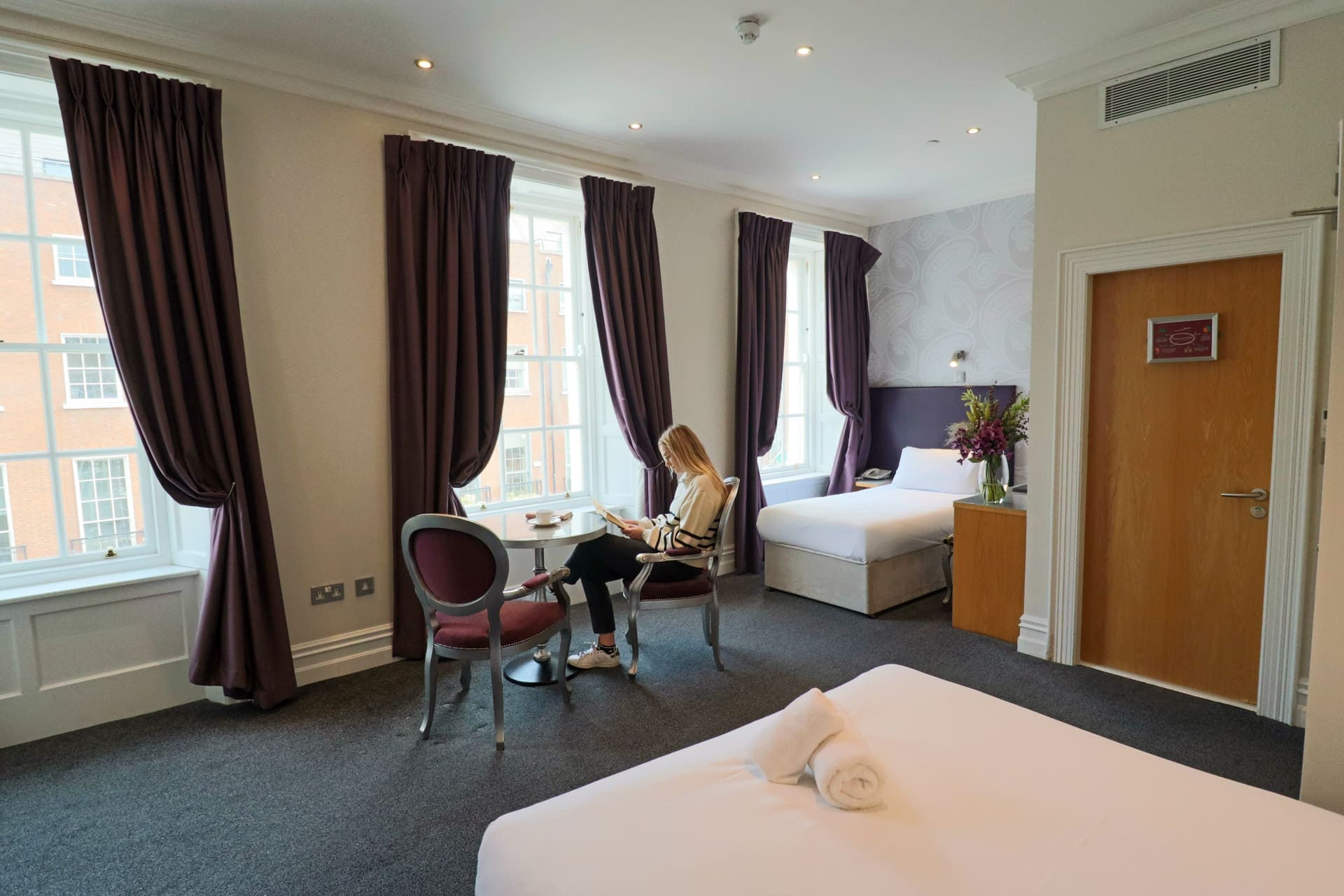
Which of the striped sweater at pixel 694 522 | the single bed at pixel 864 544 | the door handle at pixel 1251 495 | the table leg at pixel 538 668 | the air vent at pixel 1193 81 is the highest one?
the air vent at pixel 1193 81

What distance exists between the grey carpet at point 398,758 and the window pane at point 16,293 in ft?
5.34

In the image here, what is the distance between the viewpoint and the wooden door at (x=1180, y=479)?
9.77 feet

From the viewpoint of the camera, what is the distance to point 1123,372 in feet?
10.9

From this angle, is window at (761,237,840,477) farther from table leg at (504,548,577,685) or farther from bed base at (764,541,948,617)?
table leg at (504,548,577,685)

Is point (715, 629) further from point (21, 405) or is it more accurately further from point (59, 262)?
point (59, 262)

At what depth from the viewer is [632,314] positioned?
4.51 m

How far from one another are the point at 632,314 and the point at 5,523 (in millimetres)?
3157

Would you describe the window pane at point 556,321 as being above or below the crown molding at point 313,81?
below

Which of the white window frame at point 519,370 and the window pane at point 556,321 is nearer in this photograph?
the white window frame at point 519,370

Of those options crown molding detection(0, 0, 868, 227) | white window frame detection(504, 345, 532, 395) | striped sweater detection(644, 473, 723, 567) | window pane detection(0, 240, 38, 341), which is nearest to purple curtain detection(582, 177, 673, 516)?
crown molding detection(0, 0, 868, 227)

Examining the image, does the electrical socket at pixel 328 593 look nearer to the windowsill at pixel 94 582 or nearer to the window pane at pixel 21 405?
the windowsill at pixel 94 582

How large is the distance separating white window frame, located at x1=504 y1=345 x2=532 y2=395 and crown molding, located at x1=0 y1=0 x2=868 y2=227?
111cm

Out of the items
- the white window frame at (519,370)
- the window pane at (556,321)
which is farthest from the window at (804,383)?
the white window frame at (519,370)

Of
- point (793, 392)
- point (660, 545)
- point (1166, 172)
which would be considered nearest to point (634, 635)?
point (660, 545)
